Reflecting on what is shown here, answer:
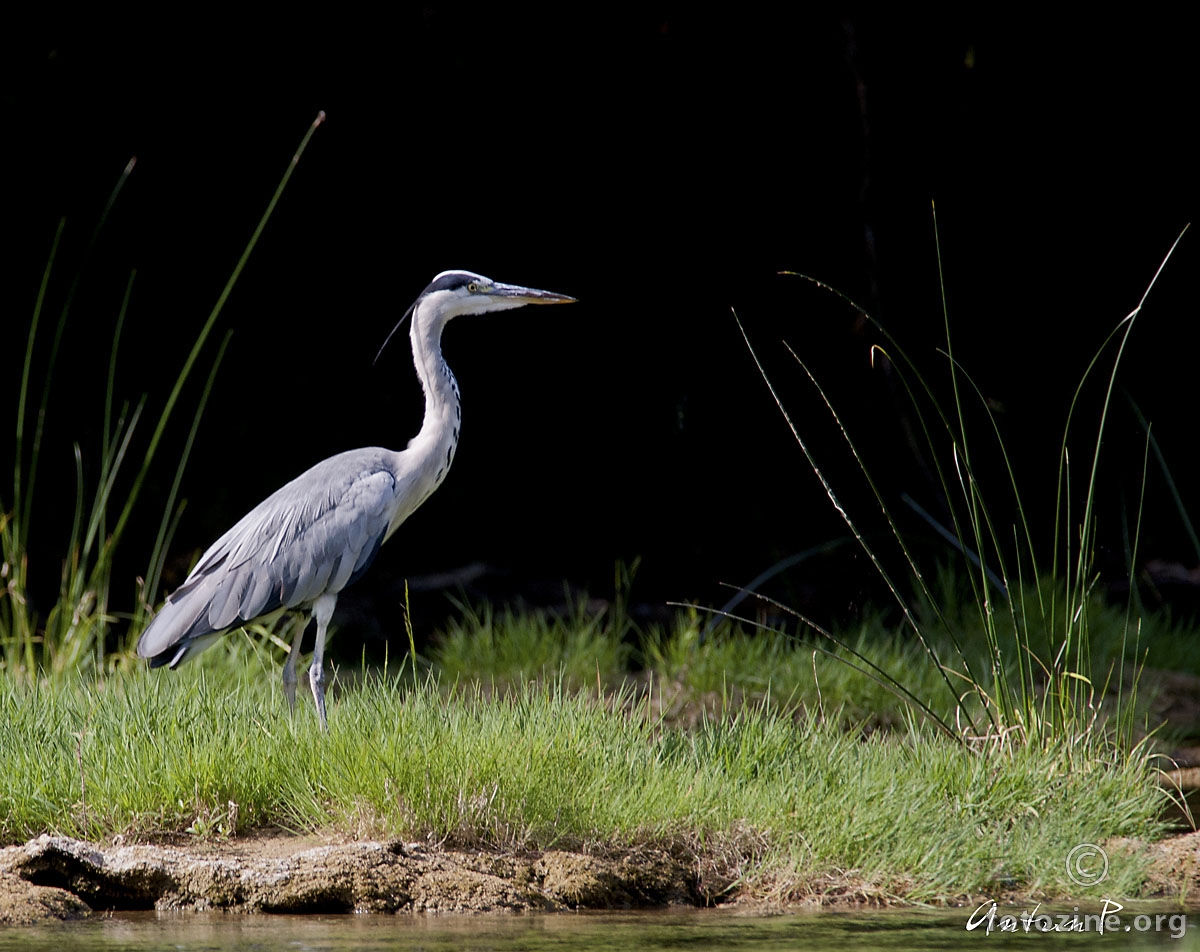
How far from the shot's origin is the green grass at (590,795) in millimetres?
3721

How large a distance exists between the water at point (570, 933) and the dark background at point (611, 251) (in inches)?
167

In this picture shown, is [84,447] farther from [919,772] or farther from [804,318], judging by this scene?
[919,772]

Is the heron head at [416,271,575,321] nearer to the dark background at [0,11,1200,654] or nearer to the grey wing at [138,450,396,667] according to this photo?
the grey wing at [138,450,396,667]

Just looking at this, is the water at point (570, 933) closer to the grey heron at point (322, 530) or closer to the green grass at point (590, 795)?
the green grass at point (590, 795)

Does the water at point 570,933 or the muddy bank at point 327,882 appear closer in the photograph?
the water at point 570,933

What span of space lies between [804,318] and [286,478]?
302cm

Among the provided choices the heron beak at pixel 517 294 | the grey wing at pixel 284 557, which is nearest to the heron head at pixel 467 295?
the heron beak at pixel 517 294

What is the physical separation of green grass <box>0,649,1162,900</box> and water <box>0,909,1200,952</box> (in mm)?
267

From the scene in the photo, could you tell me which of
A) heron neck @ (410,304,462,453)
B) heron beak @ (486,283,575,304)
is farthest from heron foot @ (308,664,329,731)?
heron beak @ (486,283,575,304)

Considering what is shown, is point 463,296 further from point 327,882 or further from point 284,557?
point 327,882

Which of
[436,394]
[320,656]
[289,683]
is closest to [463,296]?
[436,394]

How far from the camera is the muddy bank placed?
3.48 m

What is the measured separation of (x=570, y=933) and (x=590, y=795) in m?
0.68

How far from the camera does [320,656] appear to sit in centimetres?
521
